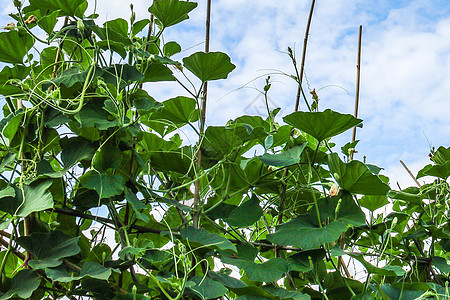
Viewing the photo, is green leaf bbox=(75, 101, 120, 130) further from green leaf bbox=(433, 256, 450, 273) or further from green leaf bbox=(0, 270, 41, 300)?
green leaf bbox=(433, 256, 450, 273)

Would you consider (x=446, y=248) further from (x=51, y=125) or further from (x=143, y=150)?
(x=51, y=125)

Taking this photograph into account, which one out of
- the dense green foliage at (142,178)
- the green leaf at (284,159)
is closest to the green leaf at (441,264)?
the dense green foliage at (142,178)

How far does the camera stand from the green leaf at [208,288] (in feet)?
2.55

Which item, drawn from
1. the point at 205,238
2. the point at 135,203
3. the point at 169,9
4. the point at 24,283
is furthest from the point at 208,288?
the point at 169,9

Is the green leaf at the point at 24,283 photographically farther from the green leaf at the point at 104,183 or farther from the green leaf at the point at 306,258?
the green leaf at the point at 306,258

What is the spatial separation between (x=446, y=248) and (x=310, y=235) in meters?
0.45

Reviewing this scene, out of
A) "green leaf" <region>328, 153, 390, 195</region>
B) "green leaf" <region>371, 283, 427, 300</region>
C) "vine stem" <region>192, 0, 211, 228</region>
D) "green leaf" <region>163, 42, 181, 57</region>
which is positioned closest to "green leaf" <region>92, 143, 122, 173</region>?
"vine stem" <region>192, 0, 211, 228</region>

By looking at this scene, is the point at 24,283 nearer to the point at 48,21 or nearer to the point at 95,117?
the point at 95,117

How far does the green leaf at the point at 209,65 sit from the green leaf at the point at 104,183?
0.26 metres

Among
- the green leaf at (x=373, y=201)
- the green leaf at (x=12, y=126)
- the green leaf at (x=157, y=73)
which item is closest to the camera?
the green leaf at (x=12, y=126)

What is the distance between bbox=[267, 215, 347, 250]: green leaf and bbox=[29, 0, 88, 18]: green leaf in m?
0.57

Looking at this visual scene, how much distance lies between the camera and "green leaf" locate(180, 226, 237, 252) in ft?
2.60

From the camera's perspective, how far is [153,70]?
3.06 feet

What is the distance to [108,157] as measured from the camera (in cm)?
85
